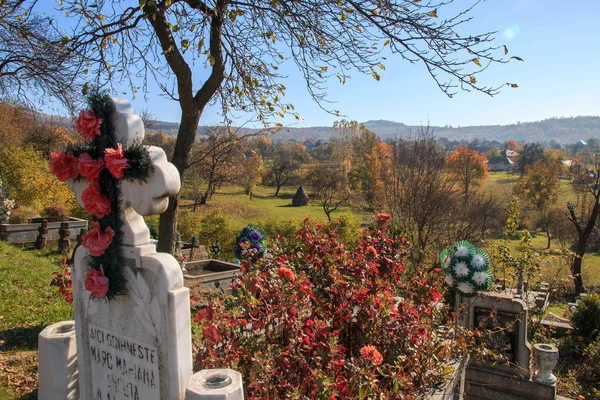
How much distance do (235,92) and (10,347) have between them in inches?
179

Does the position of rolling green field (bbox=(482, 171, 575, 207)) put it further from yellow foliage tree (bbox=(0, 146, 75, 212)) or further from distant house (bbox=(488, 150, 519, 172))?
yellow foliage tree (bbox=(0, 146, 75, 212))

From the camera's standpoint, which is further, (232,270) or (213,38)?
(232,270)

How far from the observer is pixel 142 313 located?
8.98ft

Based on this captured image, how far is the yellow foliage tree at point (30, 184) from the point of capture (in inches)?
633

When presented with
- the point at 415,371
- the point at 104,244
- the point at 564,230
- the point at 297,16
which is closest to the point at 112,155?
the point at 104,244

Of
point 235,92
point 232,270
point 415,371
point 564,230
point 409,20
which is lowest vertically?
point 564,230

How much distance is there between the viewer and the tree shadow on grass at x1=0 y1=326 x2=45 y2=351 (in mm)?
4808

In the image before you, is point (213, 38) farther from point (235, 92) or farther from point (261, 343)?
point (261, 343)

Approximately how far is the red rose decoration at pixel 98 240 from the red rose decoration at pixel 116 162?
1.41ft

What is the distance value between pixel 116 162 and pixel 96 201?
1.21 ft

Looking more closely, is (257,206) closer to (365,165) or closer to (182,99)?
(365,165)

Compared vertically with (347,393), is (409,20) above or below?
above

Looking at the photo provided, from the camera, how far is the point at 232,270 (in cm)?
909

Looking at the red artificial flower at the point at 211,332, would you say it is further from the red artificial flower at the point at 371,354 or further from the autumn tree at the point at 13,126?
the autumn tree at the point at 13,126
